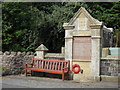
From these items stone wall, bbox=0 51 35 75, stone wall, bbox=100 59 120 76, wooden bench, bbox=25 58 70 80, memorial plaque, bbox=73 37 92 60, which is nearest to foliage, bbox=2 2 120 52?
stone wall, bbox=0 51 35 75

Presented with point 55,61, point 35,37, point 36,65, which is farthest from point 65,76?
point 35,37

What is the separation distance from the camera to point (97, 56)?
1050 cm

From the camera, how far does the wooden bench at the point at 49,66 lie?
10.9m

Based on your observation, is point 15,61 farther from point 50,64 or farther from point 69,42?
point 69,42

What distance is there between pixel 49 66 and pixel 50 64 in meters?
0.17

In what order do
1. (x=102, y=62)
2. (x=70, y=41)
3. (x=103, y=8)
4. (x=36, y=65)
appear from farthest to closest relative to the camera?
(x=103, y=8), (x=36, y=65), (x=70, y=41), (x=102, y=62)

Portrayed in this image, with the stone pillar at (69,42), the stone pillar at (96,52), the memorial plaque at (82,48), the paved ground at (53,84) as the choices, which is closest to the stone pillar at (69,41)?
the stone pillar at (69,42)

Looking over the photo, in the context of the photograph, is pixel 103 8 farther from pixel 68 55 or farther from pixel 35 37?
pixel 68 55

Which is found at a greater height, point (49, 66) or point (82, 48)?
point (82, 48)

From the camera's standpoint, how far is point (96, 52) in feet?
34.6

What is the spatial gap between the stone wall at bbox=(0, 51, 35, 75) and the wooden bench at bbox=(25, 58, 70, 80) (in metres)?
0.73

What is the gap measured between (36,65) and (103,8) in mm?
8907

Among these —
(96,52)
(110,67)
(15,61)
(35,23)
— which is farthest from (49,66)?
(35,23)

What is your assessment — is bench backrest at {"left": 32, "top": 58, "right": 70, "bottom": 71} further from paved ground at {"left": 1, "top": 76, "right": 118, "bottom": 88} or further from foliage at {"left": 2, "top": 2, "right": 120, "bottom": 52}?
foliage at {"left": 2, "top": 2, "right": 120, "bottom": 52}
